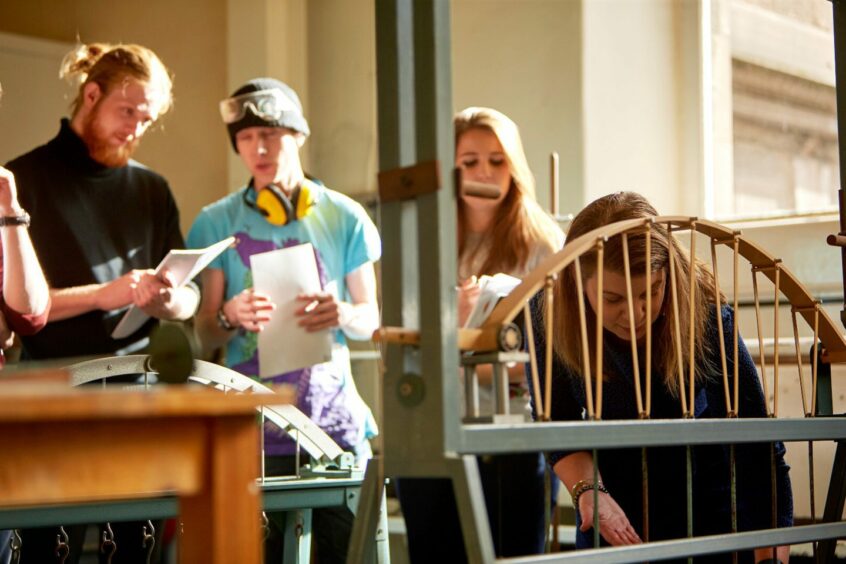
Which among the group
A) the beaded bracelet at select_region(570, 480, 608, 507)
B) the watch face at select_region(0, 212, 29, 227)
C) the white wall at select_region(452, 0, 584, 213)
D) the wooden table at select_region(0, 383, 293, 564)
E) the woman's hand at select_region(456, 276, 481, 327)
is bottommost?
the beaded bracelet at select_region(570, 480, 608, 507)

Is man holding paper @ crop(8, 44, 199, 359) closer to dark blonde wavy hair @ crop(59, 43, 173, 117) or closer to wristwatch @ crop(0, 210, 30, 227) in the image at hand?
dark blonde wavy hair @ crop(59, 43, 173, 117)

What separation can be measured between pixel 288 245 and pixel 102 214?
40 cm

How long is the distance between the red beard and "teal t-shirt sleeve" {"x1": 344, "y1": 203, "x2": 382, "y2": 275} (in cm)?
53

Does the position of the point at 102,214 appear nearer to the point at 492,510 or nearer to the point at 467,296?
the point at 467,296

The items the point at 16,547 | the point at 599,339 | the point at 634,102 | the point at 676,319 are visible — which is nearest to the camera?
the point at 599,339

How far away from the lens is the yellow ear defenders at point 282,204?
8.14 ft

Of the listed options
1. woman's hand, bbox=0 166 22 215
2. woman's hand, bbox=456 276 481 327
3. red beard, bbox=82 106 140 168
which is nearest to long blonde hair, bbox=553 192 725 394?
woman's hand, bbox=456 276 481 327

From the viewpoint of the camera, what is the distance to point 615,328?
1733 mm

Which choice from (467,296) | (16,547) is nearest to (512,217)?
(467,296)

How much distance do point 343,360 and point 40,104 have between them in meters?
2.49

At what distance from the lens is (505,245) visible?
224cm

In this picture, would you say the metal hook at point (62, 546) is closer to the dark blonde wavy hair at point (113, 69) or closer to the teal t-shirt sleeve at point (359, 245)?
the teal t-shirt sleeve at point (359, 245)

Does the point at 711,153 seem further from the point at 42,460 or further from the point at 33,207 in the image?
the point at 42,460

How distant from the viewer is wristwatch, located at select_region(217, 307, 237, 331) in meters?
2.40
